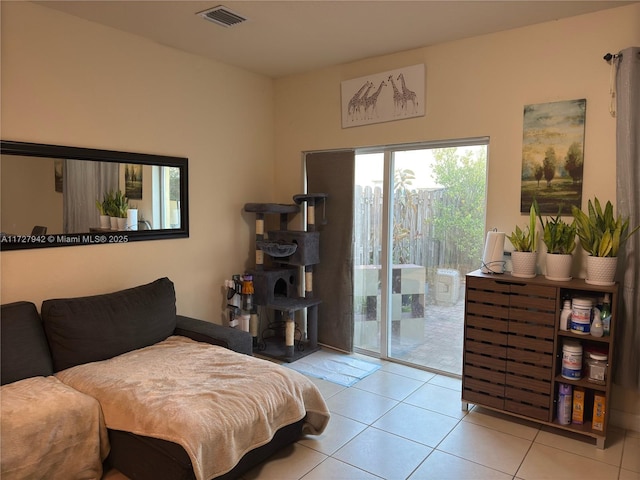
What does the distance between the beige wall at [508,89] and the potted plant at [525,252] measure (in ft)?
0.86

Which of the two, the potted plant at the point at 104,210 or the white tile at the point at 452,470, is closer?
the white tile at the point at 452,470

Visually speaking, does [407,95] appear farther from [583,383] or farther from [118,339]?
[118,339]

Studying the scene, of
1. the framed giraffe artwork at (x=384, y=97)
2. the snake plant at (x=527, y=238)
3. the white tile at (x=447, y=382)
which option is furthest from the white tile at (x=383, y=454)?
the framed giraffe artwork at (x=384, y=97)

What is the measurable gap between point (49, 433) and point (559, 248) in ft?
9.79

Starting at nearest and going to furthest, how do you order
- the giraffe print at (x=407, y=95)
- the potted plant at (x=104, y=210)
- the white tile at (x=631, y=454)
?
the white tile at (x=631, y=454) → the potted plant at (x=104, y=210) → the giraffe print at (x=407, y=95)

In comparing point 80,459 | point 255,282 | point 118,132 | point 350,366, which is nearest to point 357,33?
point 118,132

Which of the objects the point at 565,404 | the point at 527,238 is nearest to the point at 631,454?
the point at 565,404

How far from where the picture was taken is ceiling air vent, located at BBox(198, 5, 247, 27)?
2.76 meters

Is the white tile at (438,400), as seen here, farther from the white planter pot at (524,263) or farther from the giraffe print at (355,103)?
the giraffe print at (355,103)

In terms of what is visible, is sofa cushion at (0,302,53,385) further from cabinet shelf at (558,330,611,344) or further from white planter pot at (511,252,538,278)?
cabinet shelf at (558,330,611,344)

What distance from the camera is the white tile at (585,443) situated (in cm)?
248

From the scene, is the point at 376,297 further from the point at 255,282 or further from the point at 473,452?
the point at 473,452

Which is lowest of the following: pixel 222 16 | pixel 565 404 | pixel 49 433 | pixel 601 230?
pixel 565 404

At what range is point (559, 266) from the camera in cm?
271
